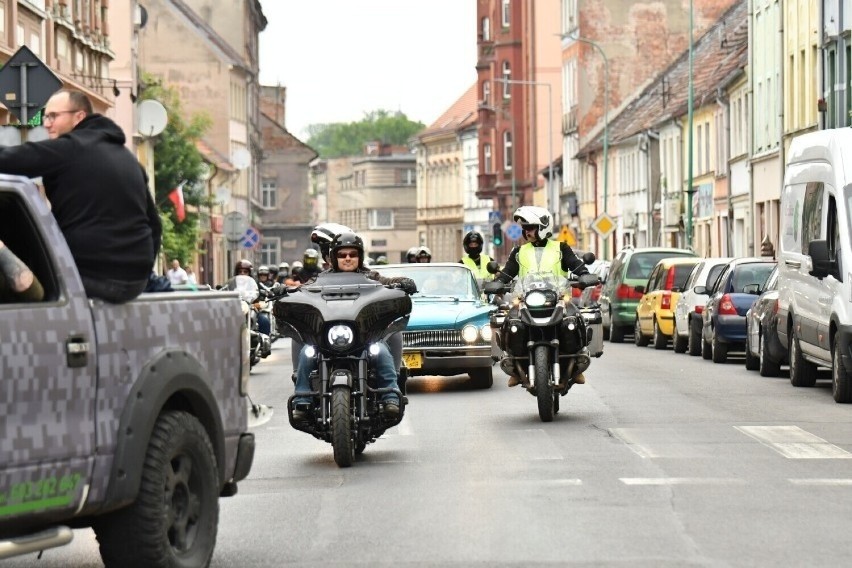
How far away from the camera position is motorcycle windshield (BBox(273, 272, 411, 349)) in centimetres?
1388

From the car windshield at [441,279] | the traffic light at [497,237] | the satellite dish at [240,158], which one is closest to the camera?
the car windshield at [441,279]

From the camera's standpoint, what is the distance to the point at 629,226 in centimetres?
8400

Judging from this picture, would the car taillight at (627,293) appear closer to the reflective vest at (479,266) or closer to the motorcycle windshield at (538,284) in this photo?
the reflective vest at (479,266)

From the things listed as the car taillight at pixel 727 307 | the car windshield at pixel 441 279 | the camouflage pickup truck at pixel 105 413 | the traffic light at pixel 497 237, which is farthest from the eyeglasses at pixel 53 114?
the traffic light at pixel 497 237

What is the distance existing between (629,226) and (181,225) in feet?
80.1

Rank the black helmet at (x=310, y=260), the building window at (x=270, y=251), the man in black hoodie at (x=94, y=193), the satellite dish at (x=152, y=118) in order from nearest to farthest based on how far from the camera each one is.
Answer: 1. the man in black hoodie at (x=94, y=193)
2. the black helmet at (x=310, y=260)
3. the satellite dish at (x=152, y=118)
4. the building window at (x=270, y=251)

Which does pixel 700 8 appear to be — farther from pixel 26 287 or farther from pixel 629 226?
pixel 26 287

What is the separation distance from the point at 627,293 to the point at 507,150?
8618 cm

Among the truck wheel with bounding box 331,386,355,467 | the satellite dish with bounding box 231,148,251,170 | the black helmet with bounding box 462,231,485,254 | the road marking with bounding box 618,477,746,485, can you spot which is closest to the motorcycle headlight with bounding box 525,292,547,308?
the truck wheel with bounding box 331,386,355,467

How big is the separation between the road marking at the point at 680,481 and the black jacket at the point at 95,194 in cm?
513

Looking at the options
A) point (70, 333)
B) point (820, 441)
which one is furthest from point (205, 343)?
point (820, 441)

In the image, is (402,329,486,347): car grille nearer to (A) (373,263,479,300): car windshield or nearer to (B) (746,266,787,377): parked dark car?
(A) (373,263,479,300): car windshield

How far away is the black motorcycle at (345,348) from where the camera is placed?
13.8 metres

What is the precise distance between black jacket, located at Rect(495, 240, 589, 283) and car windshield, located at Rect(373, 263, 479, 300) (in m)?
6.01
